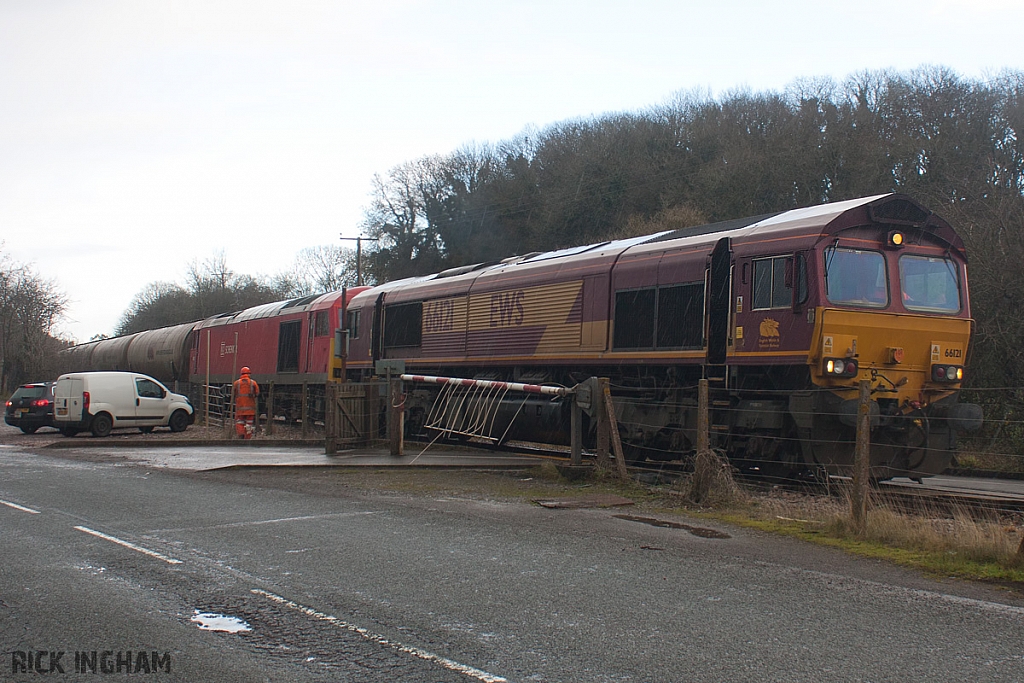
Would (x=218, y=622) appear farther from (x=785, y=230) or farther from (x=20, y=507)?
(x=785, y=230)

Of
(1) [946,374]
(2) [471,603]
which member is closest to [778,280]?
(1) [946,374]

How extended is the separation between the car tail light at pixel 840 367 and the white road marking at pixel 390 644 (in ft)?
25.0

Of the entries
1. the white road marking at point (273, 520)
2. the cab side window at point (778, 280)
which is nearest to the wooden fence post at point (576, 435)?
the cab side window at point (778, 280)

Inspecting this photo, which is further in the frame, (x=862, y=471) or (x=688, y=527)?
(x=688, y=527)

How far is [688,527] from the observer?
8758mm

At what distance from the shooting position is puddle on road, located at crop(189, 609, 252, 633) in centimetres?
531

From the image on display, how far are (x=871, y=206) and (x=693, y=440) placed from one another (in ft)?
12.9

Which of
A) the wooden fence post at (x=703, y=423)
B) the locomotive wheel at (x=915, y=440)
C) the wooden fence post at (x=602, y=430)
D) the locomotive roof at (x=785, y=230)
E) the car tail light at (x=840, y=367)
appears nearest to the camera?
the wooden fence post at (x=703, y=423)

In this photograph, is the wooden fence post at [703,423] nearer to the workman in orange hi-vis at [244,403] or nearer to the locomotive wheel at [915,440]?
the locomotive wheel at [915,440]

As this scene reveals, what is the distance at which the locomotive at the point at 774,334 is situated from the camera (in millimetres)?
11477

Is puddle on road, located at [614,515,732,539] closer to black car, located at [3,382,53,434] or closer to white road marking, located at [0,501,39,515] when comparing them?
white road marking, located at [0,501,39,515]

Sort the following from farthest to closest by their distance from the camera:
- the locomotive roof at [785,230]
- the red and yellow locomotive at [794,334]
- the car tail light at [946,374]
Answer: the car tail light at [946,374]
the locomotive roof at [785,230]
the red and yellow locomotive at [794,334]

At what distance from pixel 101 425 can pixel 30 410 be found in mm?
2852

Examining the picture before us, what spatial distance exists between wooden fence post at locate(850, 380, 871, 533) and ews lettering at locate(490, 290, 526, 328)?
8.92 m
